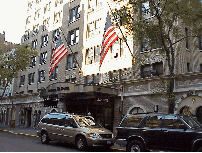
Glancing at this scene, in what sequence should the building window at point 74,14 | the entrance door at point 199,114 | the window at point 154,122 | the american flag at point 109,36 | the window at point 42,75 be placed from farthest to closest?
the window at point 42,75
the building window at point 74,14
the american flag at point 109,36
the entrance door at point 199,114
the window at point 154,122

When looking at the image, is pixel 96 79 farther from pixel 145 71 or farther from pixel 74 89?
pixel 145 71

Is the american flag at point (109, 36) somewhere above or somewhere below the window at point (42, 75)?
above

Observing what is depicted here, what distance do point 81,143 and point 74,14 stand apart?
878 inches

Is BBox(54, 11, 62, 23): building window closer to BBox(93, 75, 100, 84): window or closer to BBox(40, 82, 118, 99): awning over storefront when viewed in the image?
BBox(93, 75, 100, 84): window

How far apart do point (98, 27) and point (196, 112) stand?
48.1 ft

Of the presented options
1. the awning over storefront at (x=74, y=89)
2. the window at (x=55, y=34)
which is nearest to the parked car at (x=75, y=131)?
the awning over storefront at (x=74, y=89)

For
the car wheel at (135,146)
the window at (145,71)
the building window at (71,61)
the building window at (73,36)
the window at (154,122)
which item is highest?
the building window at (73,36)

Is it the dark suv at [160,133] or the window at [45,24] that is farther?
the window at [45,24]

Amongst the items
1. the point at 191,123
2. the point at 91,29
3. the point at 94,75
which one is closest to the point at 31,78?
the point at 91,29

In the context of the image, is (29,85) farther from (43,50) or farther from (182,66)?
(182,66)

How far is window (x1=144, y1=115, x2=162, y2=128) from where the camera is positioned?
34.1ft

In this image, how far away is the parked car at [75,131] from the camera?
12.6 m

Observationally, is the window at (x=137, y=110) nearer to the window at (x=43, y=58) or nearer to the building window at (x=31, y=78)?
the window at (x=43, y=58)

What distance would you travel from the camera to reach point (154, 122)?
10555 mm
